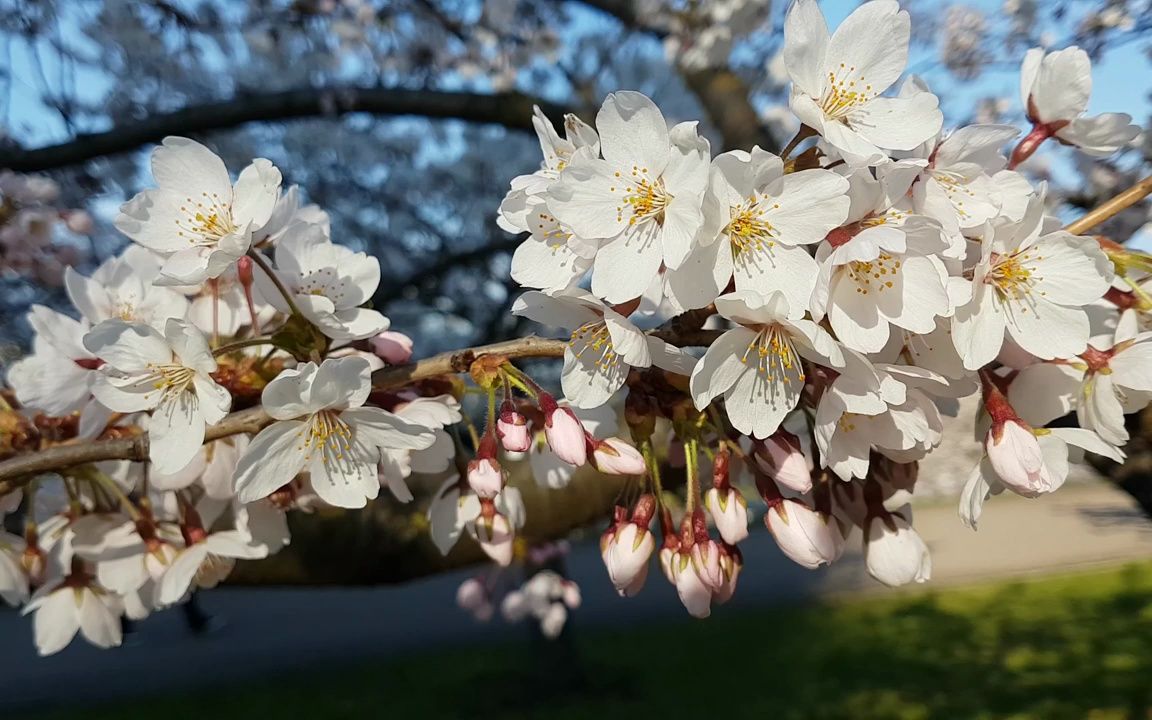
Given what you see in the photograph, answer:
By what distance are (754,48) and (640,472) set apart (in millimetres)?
5927

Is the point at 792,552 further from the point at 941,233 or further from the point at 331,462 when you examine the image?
the point at 331,462

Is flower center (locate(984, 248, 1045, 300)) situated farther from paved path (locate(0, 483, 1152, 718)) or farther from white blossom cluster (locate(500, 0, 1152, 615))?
paved path (locate(0, 483, 1152, 718))

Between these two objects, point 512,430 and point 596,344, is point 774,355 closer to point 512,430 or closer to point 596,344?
point 596,344

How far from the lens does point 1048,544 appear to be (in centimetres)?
1110

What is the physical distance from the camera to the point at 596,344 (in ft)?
2.99

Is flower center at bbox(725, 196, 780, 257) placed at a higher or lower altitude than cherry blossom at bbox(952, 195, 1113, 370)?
higher

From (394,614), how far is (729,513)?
11.4 meters

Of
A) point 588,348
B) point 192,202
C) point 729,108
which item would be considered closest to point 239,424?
point 192,202

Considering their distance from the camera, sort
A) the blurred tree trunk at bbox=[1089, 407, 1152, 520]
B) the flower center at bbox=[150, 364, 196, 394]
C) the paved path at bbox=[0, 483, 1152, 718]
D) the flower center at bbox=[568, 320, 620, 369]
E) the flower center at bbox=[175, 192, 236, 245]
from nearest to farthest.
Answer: the flower center at bbox=[568, 320, 620, 369], the flower center at bbox=[150, 364, 196, 394], the flower center at bbox=[175, 192, 236, 245], the blurred tree trunk at bbox=[1089, 407, 1152, 520], the paved path at bbox=[0, 483, 1152, 718]

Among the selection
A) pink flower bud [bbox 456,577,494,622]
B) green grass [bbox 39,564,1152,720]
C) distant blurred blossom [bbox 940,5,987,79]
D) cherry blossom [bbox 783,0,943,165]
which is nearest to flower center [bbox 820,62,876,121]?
cherry blossom [bbox 783,0,943,165]

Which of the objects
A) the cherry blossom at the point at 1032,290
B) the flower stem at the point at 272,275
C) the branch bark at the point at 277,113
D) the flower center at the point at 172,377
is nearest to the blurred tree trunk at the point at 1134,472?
the cherry blossom at the point at 1032,290

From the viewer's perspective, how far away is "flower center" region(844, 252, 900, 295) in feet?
2.65

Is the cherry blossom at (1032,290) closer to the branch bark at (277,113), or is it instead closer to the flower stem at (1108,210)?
the flower stem at (1108,210)

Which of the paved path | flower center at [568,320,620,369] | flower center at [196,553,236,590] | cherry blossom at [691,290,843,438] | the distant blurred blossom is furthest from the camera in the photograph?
the paved path
